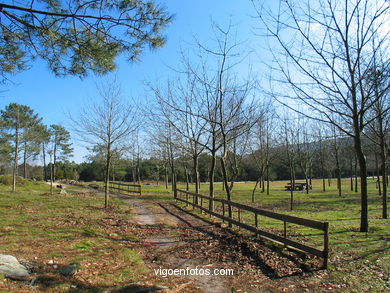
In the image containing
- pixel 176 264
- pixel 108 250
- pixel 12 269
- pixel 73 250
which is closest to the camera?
pixel 12 269

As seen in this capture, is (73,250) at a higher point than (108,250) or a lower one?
higher

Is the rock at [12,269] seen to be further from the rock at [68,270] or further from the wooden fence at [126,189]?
the wooden fence at [126,189]

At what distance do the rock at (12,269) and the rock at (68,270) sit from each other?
564 millimetres

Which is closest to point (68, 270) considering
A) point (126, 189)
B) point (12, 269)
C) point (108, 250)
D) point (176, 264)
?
point (12, 269)

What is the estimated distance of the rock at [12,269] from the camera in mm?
4628

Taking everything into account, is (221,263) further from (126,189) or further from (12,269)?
(126,189)

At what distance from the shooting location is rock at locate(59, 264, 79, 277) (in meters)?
5.16

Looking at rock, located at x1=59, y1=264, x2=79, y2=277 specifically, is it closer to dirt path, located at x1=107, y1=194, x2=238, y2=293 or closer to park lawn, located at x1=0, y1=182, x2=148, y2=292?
park lawn, located at x1=0, y1=182, x2=148, y2=292

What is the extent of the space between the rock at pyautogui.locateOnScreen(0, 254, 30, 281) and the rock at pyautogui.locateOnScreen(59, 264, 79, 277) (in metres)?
0.56

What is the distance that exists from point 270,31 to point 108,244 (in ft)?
24.2

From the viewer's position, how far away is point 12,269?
4.77 m

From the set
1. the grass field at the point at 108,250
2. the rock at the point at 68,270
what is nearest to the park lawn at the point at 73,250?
the grass field at the point at 108,250

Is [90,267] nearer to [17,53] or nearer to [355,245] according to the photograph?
[17,53]

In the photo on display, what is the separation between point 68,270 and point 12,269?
2.96ft
